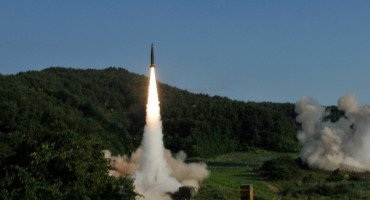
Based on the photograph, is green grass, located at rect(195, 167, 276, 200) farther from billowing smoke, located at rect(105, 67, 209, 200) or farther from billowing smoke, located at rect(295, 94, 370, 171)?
billowing smoke, located at rect(295, 94, 370, 171)

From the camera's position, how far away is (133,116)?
6491 inches

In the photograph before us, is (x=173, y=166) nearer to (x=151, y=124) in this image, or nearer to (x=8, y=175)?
(x=151, y=124)

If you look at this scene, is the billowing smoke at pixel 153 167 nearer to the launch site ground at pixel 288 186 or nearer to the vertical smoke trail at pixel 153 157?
the vertical smoke trail at pixel 153 157

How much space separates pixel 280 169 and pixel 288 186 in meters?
6.40

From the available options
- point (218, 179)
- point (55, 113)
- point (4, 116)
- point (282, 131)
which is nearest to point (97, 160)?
point (218, 179)

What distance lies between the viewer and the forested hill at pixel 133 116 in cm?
→ 10075

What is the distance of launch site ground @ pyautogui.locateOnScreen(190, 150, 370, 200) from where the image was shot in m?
50.4

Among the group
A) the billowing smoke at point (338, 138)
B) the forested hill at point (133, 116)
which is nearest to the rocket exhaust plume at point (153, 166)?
the billowing smoke at point (338, 138)

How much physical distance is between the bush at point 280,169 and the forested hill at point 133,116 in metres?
41.2

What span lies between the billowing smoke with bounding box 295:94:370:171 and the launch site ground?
8.46ft

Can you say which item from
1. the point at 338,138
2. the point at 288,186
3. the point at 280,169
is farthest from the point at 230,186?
the point at 338,138

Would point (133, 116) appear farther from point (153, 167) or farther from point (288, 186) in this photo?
point (153, 167)

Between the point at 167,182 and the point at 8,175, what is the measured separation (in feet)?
64.9

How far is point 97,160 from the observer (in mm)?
38938
